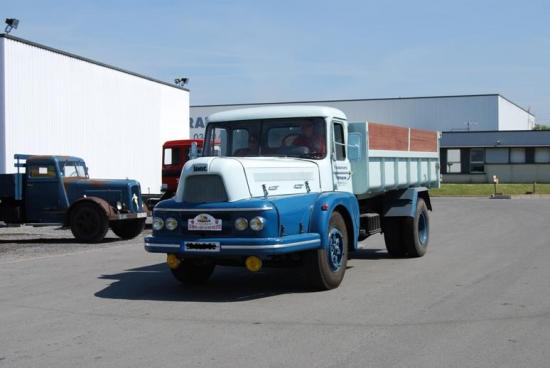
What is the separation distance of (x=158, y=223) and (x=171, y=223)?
23 centimetres

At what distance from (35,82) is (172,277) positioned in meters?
16.2

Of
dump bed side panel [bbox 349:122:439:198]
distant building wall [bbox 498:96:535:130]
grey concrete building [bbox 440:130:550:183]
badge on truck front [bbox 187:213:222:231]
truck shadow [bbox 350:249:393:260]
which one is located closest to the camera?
badge on truck front [bbox 187:213:222:231]

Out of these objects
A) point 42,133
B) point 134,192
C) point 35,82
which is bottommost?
point 134,192

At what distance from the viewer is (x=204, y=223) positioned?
910cm

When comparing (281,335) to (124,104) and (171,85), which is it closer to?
(124,104)

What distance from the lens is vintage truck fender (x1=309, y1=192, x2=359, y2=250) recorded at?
368 inches

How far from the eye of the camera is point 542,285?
9.91 meters

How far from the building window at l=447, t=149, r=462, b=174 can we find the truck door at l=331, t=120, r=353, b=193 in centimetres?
4651

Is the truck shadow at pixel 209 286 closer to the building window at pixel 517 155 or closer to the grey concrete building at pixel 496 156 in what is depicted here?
the grey concrete building at pixel 496 156

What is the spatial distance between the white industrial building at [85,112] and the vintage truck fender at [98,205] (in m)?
7.02

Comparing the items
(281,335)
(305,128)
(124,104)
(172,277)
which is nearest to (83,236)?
(172,277)

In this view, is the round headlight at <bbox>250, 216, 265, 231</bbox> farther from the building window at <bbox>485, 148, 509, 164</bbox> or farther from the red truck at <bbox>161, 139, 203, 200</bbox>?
the building window at <bbox>485, 148, 509, 164</bbox>

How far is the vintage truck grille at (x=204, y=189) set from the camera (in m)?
9.12

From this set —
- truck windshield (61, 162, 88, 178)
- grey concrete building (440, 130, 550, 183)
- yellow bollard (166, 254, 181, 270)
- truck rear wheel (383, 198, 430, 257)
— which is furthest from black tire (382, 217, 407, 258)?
grey concrete building (440, 130, 550, 183)
